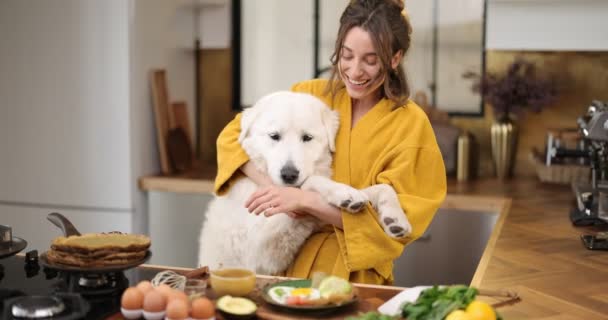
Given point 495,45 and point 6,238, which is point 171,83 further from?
point 6,238

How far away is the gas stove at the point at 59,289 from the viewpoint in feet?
4.47

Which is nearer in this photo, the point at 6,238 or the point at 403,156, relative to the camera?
the point at 6,238

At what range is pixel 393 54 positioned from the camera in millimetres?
1872

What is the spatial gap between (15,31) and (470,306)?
2760 millimetres

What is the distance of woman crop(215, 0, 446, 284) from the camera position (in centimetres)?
183

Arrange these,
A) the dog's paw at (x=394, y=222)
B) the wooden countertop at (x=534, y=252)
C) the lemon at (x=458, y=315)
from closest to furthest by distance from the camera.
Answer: the lemon at (x=458, y=315) → the wooden countertop at (x=534, y=252) → the dog's paw at (x=394, y=222)

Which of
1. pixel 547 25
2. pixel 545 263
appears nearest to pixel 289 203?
pixel 545 263

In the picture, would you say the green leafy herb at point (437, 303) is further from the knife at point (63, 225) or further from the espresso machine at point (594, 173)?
the espresso machine at point (594, 173)

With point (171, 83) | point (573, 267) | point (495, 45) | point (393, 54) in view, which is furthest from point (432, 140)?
point (171, 83)

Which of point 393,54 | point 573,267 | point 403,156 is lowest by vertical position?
point 573,267

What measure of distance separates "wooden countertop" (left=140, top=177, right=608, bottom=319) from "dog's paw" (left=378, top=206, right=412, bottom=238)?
21cm

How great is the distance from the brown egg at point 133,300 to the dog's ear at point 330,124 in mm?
779

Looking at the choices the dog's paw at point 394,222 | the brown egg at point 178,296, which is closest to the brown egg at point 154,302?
the brown egg at point 178,296

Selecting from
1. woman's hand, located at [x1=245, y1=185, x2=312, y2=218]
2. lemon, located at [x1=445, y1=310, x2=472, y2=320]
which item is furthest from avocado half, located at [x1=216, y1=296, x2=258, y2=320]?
woman's hand, located at [x1=245, y1=185, x2=312, y2=218]
